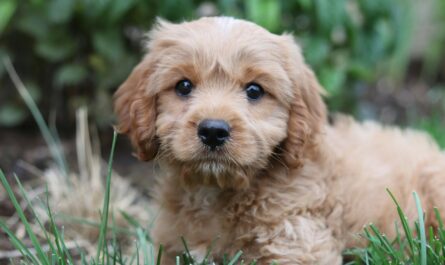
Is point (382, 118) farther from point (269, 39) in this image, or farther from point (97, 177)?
point (269, 39)

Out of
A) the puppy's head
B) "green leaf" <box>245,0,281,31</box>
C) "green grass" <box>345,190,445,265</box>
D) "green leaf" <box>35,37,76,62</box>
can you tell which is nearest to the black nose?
the puppy's head

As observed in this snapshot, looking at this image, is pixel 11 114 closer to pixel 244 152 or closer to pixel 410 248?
pixel 244 152

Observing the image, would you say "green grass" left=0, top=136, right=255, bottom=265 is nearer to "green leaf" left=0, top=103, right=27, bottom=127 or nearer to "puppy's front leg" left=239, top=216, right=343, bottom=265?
"puppy's front leg" left=239, top=216, right=343, bottom=265

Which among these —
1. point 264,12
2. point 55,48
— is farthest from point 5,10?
point 264,12

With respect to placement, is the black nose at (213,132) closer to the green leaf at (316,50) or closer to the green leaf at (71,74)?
the green leaf at (316,50)

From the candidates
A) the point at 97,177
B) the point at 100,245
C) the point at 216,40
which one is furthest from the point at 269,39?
the point at 97,177

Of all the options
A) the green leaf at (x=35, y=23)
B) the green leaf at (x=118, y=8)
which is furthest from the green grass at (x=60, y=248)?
the green leaf at (x=35, y=23)
